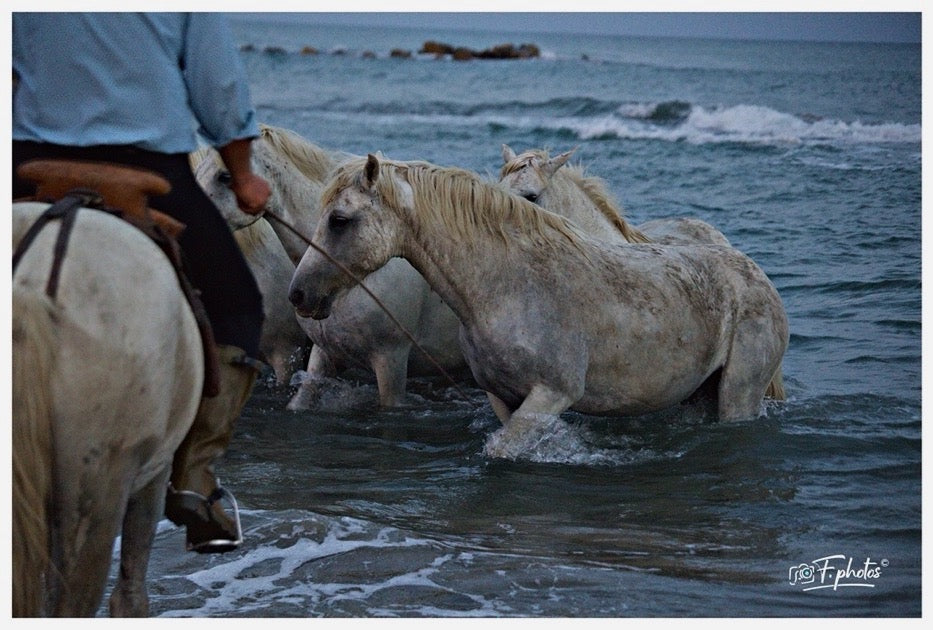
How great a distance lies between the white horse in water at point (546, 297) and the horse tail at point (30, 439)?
284cm

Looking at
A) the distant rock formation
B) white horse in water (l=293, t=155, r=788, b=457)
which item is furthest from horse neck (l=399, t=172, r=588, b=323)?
the distant rock formation

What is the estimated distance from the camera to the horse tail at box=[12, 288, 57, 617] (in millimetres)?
2797

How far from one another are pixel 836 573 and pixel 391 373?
3319 mm

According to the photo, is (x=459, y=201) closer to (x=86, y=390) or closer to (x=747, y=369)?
(x=747, y=369)

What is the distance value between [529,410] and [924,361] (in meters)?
1.95

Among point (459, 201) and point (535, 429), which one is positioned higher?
point (459, 201)

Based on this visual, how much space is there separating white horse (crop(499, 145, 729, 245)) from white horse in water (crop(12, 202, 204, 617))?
4267mm

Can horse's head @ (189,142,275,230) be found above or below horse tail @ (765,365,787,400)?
above

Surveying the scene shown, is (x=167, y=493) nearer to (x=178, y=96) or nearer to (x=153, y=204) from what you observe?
(x=153, y=204)

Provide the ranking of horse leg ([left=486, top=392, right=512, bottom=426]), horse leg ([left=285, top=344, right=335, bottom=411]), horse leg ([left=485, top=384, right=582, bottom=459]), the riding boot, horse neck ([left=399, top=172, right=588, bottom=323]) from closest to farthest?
the riding boot
horse neck ([left=399, top=172, right=588, bottom=323])
horse leg ([left=485, top=384, right=582, bottom=459])
horse leg ([left=486, top=392, right=512, bottom=426])
horse leg ([left=285, top=344, right=335, bottom=411])

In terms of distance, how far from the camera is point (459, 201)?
5809mm

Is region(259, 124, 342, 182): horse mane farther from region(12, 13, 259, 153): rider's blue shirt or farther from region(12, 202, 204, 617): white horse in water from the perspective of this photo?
region(12, 202, 204, 617): white horse in water

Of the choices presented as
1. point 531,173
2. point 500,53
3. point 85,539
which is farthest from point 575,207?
point 500,53

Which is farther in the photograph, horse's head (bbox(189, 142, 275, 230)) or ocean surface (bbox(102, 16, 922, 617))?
horse's head (bbox(189, 142, 275, 230))
